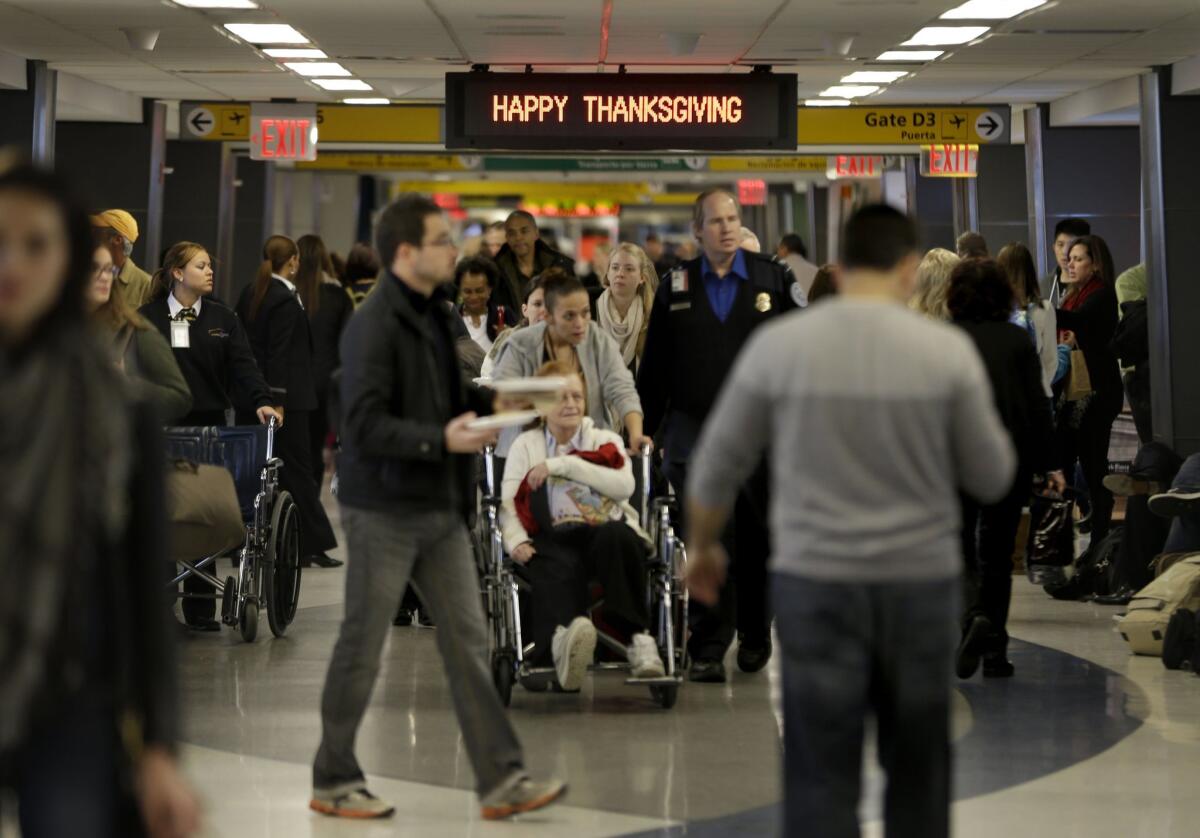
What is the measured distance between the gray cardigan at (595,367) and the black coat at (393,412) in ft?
6.90

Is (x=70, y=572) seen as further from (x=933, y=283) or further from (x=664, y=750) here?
(x=933, y=283)

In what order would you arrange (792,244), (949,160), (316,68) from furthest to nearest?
(949,160) → (792,244) → (316,68)

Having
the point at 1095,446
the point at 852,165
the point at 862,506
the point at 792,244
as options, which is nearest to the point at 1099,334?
the point at 1095,446

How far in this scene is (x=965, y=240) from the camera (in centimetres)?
926

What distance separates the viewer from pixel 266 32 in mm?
10703

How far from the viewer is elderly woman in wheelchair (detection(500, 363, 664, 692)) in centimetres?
642

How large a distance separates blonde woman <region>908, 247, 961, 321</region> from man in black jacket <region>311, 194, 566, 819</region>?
9.69 feet

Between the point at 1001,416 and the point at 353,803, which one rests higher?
the point at 1001,416

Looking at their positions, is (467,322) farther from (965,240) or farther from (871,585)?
(871,585)

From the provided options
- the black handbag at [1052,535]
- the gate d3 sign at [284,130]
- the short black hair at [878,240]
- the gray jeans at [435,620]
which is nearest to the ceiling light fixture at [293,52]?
the gate d3 sign at [284,130]

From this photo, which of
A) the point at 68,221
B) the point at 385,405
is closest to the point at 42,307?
the point at 68,221

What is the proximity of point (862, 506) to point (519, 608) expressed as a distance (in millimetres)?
3723

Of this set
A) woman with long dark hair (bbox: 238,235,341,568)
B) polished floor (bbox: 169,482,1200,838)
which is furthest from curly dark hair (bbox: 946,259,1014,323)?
woman with long dark hair (bbox: 238,235,341,568)

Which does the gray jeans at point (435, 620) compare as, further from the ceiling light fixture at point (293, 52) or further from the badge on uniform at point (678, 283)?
the ceiling light fixture at point (293, 52)
